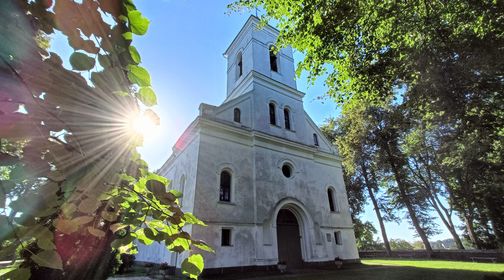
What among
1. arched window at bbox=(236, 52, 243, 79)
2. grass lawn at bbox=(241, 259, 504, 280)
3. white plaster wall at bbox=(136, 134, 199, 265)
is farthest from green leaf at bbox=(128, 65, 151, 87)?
arched window at bbox=(236, 52, 243, 79)

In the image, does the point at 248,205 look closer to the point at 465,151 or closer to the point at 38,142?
the point at 38,142

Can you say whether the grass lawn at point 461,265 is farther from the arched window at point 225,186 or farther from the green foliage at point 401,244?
the green foliage at point 401,244

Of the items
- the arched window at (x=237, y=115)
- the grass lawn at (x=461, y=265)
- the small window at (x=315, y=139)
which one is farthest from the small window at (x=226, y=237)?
the grass lawn at (x=461, y=265)

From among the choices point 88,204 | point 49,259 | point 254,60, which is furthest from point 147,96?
point 254,60

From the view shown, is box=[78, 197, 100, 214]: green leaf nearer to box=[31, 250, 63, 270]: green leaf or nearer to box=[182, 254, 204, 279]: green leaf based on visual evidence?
box=[31, 250, 63, 270]: green leaf

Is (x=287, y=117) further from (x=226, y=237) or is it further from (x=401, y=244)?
(x=401, y=244)

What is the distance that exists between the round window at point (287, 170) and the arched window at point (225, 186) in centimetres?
446

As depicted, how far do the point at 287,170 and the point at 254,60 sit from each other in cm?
881

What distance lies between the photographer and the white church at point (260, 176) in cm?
1317

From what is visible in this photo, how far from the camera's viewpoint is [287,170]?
57.3 feet

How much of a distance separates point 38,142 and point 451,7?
12.7 metres

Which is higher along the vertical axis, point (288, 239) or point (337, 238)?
point (337, 238)

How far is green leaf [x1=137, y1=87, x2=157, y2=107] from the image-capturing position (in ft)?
3.39

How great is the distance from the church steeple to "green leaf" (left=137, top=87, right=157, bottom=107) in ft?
57.9
